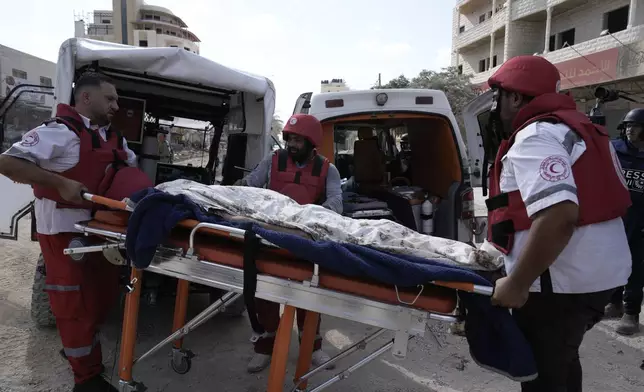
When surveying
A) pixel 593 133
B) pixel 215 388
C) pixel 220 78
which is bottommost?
pixel 215 388

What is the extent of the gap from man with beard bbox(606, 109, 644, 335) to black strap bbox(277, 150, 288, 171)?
3.17 metres

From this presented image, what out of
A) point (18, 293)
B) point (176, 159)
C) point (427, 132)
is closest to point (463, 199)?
point (427, 132)

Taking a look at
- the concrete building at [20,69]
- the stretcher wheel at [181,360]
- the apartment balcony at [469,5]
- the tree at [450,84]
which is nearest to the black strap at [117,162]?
the stretcher wheel at [181,360]

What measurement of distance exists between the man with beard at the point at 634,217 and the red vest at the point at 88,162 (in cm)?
430

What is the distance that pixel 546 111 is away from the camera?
174cm

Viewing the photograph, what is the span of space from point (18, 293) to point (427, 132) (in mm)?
4887

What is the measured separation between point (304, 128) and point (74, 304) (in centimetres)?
199

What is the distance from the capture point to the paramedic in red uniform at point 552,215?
4.94 ft

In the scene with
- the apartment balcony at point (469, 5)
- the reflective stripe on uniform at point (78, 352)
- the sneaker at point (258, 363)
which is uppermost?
the apartment balcony at point (469, 5)

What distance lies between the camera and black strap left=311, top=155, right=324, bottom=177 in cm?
351

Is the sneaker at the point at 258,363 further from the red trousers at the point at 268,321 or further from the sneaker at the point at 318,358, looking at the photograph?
the sneaker at the point at 318,358

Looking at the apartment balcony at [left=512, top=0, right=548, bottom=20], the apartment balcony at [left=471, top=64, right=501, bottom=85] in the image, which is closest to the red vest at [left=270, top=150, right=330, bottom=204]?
the apartment balcony at [left=512, top=0, right=548, bottom=20]

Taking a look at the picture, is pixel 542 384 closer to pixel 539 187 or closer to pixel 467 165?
pixel 539 187

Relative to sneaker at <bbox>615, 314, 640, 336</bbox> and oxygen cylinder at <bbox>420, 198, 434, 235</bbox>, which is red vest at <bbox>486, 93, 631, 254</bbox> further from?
oxygen cylinder at <bbox>420, 198, 434, 235</bbox>
